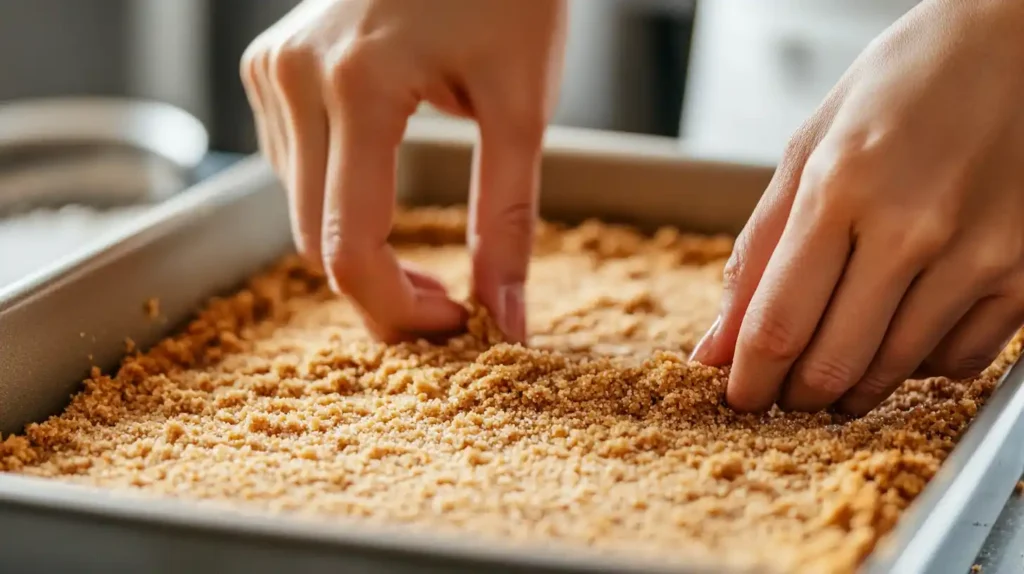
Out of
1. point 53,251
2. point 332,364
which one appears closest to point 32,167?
point 53,251

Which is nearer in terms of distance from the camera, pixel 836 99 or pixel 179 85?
pixel 836 99

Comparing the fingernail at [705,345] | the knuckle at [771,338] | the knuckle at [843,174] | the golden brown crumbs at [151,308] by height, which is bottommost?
the golden brown crumbs at [151,308]

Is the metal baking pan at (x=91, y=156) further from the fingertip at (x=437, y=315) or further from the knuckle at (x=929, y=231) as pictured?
the knuckle at (x=929, y=231)

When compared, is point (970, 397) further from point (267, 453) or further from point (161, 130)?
point (161, 130)

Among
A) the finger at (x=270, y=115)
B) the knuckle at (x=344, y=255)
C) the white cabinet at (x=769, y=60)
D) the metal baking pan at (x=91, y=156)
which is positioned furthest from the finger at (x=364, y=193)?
the white cabinet at (x=769, y=60)

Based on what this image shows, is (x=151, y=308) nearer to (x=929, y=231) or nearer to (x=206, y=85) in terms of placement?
(x=929, y=231)

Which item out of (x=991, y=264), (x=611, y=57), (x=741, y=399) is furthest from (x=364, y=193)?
(x=611, y=57)

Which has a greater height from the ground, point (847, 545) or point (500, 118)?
point (500, 118)
